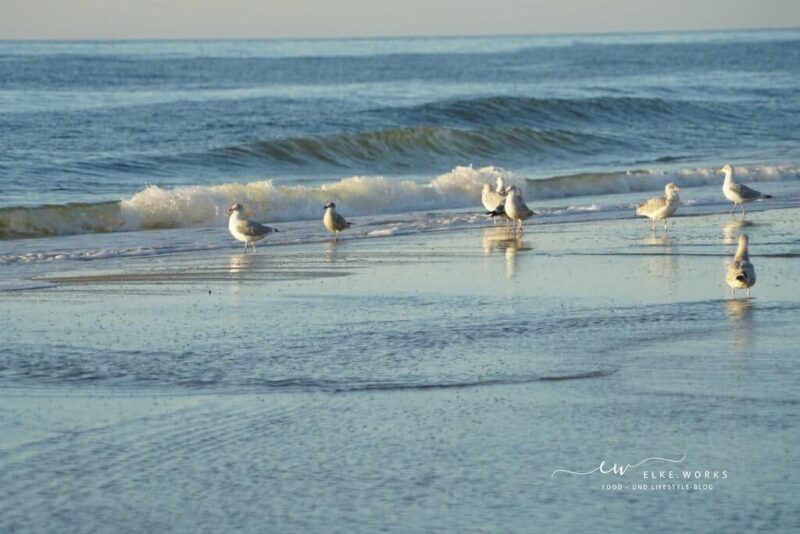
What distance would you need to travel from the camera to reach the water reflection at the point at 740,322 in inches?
377

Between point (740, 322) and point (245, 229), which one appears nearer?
point (740, 322)

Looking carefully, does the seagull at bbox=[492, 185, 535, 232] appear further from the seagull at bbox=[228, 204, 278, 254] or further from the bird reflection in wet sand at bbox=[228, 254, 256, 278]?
the bird reflection in wet sand at bbox=[228, 254, 256, 278]

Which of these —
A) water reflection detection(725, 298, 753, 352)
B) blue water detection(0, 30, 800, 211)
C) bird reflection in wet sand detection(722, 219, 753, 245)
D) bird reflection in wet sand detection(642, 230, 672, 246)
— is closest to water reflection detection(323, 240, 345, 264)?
bird reflection in wet sand detection(642, 230, 672, 246)

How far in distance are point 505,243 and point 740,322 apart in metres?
5.98

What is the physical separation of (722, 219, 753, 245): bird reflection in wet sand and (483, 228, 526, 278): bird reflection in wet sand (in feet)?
7.53

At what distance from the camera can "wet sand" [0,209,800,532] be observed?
20.9 ft

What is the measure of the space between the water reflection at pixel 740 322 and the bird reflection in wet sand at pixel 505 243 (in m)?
2.66

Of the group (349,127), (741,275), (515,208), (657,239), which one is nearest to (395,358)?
(741,275)

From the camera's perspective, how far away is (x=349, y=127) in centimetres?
3616

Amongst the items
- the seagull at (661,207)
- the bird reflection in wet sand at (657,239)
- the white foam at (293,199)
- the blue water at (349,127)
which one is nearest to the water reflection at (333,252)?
the bird reflection in wet sand at (657,239)

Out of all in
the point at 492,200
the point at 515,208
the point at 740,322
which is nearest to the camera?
the point at 740,322

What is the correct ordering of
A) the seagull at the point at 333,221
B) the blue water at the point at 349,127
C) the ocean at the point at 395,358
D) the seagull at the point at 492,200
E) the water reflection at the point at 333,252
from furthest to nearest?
the blue water at the point at 349,127, the seagull at the point at 492,200, the seagull at the point at 333,221, the water reflection at the point at 333,252, the ocean at the point at 395,358

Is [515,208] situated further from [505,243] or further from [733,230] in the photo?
[733,230]

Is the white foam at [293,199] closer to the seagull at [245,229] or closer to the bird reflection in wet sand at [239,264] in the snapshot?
the seagull at [245,229]
